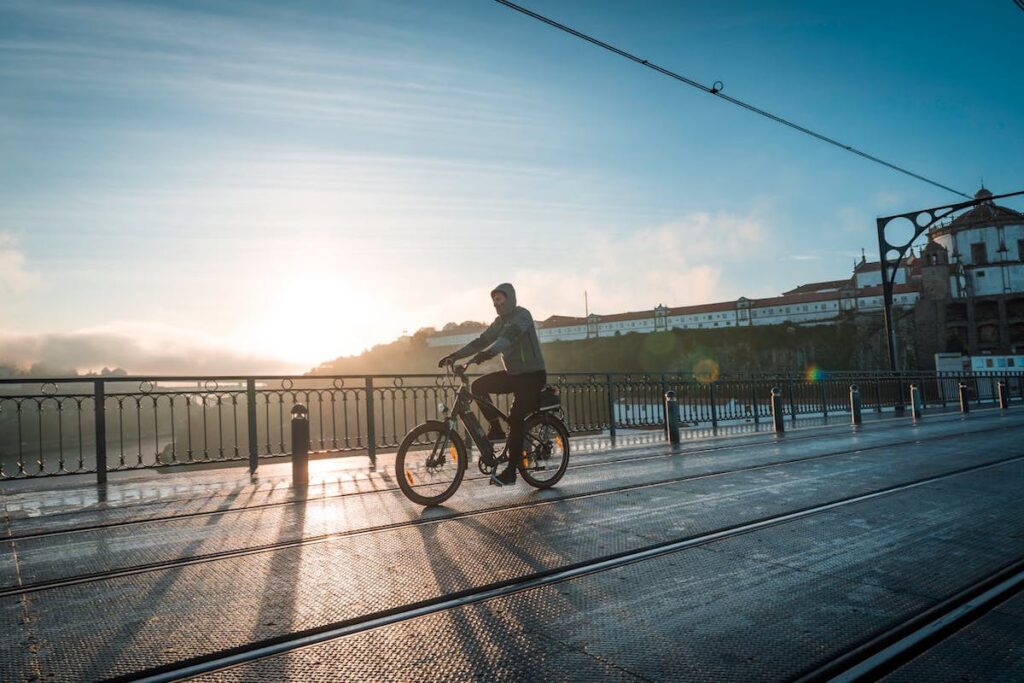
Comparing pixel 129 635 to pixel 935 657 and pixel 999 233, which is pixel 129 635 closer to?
pixel 935 657

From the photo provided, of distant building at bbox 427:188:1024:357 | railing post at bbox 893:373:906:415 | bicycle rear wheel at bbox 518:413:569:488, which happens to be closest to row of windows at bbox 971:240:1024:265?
distant building at bbox 427:188:1024:357

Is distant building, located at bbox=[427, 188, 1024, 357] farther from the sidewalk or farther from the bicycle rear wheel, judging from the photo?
the bicycle rear wheel

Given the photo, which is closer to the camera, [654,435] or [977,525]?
[977,525]

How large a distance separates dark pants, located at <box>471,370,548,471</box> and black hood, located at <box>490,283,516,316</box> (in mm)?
653

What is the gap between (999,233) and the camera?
76.8 meters

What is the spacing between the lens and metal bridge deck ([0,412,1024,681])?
7.79ft

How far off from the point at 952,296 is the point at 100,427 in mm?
86817

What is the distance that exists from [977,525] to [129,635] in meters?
5.16

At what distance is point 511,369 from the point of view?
618cm

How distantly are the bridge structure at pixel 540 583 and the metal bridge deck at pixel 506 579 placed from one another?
2 centimetres

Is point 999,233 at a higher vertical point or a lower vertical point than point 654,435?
higher

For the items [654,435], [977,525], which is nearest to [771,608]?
[977,525]

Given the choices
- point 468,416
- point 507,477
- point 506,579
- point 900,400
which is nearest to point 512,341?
point 468,416

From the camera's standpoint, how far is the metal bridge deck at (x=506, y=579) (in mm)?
2373
